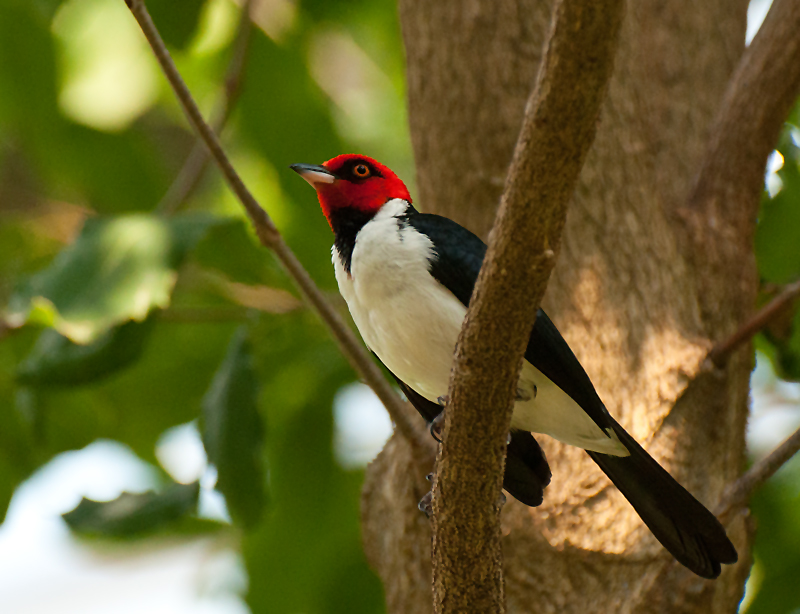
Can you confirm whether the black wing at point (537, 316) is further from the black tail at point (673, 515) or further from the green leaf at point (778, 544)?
the green leaf at point (778, 544)

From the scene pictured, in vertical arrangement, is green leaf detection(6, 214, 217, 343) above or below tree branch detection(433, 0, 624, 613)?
below

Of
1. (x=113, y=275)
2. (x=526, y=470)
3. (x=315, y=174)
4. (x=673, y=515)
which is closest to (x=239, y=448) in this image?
(x=113, y=275)

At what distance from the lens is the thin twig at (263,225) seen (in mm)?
2400

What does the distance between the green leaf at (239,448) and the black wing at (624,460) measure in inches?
43.0

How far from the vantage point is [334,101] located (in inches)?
214

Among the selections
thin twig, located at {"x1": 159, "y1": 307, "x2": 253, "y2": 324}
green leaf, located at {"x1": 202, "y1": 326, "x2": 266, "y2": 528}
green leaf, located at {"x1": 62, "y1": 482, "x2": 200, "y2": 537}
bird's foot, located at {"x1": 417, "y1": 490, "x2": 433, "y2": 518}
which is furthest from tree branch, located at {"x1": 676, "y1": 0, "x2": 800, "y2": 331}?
green leaf, located at {"x1": 62, "y1": 482, "x2": 200, "y2": 537}

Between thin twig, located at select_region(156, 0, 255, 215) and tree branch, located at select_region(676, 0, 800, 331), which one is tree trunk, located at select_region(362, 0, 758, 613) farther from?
thin twig, located at select_region(156, 0, 255, 215)

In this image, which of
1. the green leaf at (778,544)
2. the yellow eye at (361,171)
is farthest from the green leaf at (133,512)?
the green leaf at (778,544)

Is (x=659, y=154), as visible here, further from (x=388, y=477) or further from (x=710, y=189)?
(x=388, y=477)

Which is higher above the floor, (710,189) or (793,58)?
(793,58)

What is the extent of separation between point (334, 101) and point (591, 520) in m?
3.34

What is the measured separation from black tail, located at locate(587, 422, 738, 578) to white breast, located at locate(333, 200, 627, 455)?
0.24 ft

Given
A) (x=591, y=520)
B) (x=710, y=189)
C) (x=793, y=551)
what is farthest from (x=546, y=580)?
(x=793, y=551)

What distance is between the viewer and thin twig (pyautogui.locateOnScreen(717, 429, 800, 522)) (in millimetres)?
2580
